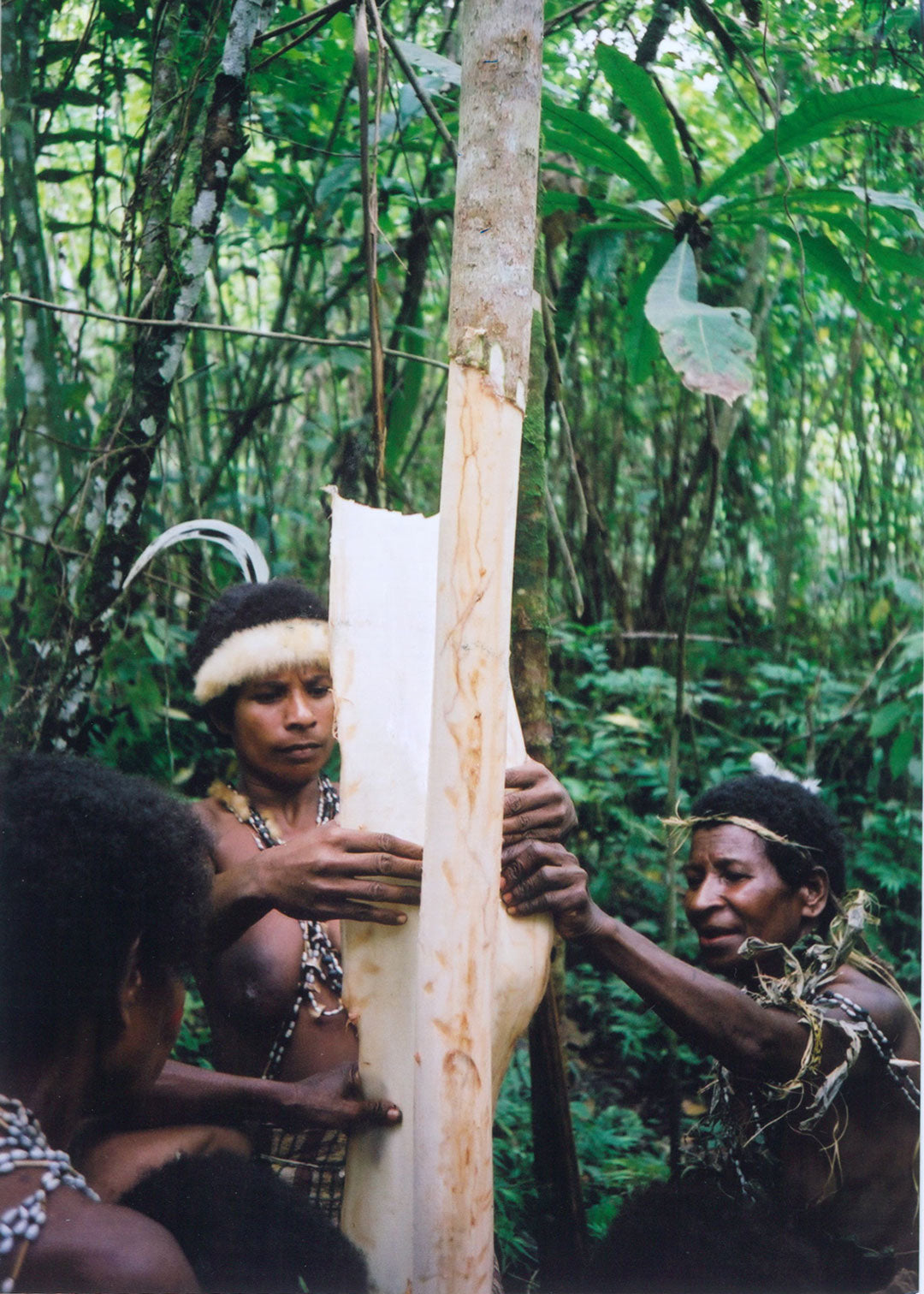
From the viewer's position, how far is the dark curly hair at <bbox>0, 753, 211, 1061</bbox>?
1.52 m

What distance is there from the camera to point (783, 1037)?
217 centimetres

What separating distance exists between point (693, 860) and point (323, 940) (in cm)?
81

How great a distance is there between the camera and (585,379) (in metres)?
4.51

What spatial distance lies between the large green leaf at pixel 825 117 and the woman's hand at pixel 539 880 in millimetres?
1476

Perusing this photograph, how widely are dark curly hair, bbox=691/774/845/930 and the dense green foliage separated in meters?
0.22

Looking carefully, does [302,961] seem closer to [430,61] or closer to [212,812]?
[212,812]

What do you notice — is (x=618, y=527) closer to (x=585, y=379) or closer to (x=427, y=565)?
(x=585, y=379)

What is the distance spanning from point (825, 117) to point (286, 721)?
64.8 inches

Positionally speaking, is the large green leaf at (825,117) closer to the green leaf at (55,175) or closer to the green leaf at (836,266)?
the green leaf at (836,266)

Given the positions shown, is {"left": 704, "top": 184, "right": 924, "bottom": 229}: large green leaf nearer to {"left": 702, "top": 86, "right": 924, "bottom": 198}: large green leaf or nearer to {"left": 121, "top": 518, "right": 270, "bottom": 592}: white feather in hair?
{"left": 702, "top": 86, "right": 924, "bottom": 198}: large green leaf

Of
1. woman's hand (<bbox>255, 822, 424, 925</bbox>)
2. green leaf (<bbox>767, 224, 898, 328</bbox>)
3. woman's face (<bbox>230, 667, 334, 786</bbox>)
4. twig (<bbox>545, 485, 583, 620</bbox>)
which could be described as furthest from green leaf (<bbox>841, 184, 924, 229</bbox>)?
woman's hand (<bbox>255, 822, 424, 925</bbox>)

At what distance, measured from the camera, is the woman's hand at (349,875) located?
5.62 feet

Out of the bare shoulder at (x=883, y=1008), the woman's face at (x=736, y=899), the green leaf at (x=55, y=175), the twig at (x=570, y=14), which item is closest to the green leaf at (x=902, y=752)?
the woman's face at (x=736, y=899)

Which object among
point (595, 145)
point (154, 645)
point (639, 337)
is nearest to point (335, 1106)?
point (154, 645)
